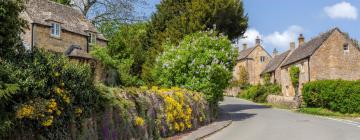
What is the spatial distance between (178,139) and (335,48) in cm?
3471

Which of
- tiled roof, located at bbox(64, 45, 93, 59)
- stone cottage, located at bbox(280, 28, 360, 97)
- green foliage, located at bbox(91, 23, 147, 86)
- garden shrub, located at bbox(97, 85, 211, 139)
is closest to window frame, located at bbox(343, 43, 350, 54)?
stone cottage, located at bbox(280, 28, 360, 97)

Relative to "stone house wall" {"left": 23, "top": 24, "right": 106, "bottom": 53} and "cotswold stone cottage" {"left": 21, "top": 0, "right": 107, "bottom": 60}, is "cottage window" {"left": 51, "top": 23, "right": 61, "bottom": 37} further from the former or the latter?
"stone house wall" {"left": 23, "top": 24, "right": 106, "bottom": 53}

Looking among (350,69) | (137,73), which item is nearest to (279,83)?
(350,69)

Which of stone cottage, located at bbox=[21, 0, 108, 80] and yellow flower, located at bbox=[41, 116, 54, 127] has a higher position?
stone cottage, located at bbox=[21, 0, 108, 80]

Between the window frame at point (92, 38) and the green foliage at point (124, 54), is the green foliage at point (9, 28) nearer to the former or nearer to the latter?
the green foliage at point (124, 54)

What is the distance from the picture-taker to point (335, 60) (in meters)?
46.5

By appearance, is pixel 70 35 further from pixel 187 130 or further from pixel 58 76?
pixel 58 76

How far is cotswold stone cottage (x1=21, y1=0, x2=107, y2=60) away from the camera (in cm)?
3091

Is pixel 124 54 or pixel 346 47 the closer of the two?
pixel 124 54

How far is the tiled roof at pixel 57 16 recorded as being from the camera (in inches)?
1255

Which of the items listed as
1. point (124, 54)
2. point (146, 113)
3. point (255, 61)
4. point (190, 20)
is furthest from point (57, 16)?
point (255, 61)

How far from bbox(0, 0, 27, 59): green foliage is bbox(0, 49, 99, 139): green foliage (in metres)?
0.46

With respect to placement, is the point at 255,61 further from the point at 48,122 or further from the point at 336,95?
the point at 48,122

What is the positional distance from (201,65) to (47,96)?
16.5 metres
